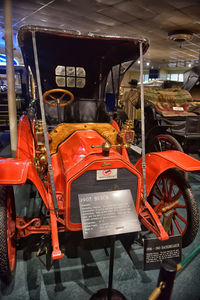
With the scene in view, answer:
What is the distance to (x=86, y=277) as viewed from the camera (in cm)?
192

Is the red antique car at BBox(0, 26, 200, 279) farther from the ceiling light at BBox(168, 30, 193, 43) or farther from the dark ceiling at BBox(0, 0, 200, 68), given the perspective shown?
the ceiling light at BBox(168, 30, 193, 43)

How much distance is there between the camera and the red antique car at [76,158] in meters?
1.71

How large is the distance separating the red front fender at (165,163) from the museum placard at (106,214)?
0.68 m

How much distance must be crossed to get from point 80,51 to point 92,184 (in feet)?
6.80

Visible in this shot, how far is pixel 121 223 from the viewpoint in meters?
Result: 1.53

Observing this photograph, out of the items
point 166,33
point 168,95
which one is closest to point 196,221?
point 168,95

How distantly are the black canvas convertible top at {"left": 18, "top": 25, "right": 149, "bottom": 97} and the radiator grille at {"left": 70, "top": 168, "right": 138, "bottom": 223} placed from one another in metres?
1.21

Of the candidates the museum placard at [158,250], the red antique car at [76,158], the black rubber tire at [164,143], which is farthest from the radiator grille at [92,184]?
the black rubber tire at [164,143]

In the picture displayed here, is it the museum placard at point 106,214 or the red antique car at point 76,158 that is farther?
the red antique car at point 76,158

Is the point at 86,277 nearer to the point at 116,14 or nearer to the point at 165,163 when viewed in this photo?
the point at 165,163

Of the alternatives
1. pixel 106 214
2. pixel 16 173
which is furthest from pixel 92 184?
pixel 16 173

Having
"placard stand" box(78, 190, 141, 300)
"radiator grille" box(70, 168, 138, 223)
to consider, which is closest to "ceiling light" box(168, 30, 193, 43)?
"radiator grille" box(70, 168, 138, 223)

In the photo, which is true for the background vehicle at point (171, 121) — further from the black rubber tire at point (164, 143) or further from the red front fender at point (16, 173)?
the red front fender at point (16, 173)

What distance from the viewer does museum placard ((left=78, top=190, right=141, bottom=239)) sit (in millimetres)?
1467
